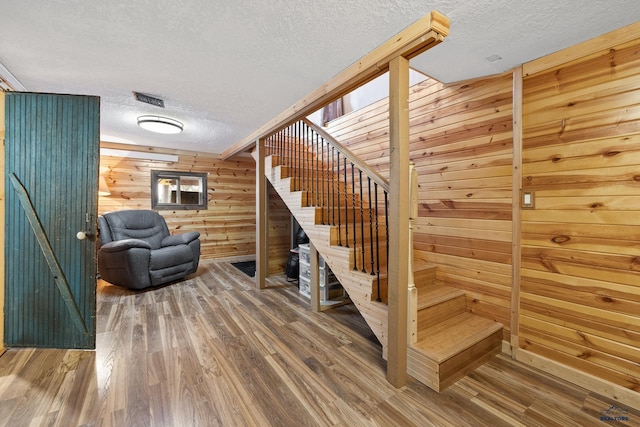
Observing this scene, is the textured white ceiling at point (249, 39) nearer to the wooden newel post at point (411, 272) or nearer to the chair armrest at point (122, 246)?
the wooden newel post at point (411, 272)

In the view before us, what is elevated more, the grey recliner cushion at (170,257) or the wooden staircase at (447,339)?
the grey recliner cushion at (170,257)

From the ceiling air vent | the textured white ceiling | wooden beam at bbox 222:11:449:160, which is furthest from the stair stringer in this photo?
the ceiling air vent

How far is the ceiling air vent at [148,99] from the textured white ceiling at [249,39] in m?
0.09

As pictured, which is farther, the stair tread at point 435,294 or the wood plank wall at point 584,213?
the stair tread at point 435,294

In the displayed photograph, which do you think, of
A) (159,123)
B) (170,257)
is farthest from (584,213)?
(170,257)

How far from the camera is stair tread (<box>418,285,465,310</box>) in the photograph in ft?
6.72

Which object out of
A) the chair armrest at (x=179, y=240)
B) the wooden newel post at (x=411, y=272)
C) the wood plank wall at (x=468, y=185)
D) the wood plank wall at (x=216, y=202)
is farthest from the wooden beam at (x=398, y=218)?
the chair armrest at (x=179, y=240)

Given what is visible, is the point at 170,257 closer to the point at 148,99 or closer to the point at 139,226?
the point at 139,226

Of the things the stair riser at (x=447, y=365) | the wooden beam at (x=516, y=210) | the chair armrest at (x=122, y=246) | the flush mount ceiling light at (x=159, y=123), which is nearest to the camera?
the stair riser at (x=447, y=365)

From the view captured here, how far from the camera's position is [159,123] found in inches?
123

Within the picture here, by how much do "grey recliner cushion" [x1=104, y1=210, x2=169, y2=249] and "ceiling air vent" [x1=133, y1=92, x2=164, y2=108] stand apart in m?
2.12

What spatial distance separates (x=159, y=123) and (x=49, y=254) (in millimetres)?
1768

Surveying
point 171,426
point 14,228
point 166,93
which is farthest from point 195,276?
point 171,426

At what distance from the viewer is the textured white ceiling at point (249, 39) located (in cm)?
140
